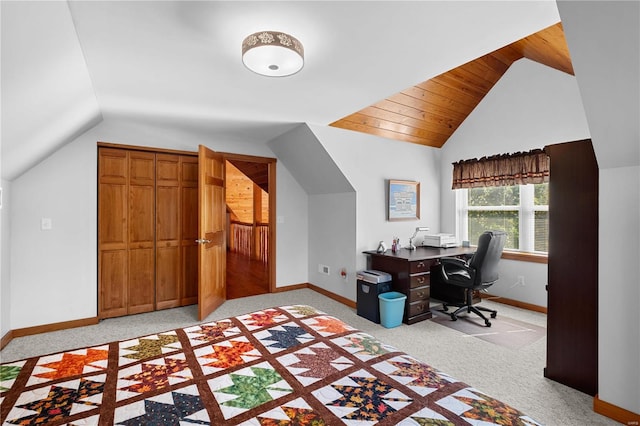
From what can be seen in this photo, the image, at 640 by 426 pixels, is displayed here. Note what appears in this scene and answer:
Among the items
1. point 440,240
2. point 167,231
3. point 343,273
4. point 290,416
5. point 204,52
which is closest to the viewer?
point 290,416

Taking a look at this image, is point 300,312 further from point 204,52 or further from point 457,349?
point 204,52

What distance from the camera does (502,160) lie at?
4.10m

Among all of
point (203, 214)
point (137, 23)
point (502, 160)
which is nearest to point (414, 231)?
point (502, 160)

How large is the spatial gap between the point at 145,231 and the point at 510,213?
185 inches

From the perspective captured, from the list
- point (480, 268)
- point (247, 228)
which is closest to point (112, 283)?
point (480, 268)

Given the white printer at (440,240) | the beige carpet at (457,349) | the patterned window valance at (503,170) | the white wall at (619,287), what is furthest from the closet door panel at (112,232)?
the patterned window valance at (503,170)

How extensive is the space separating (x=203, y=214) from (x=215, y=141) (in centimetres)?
120

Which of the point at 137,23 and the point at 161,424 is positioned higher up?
the point at 137,23

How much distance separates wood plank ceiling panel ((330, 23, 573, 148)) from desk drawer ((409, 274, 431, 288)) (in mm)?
1935

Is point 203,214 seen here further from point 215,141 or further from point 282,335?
point 282,335

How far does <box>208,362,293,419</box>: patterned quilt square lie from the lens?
115 cm

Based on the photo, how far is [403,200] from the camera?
445 cm

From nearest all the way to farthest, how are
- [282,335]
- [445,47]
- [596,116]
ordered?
[596,116] → [282,335] → [445,47]

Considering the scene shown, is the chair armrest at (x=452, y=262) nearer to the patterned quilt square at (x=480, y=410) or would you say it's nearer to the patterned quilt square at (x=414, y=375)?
the patterned quilt square at (x=414, y=375)
